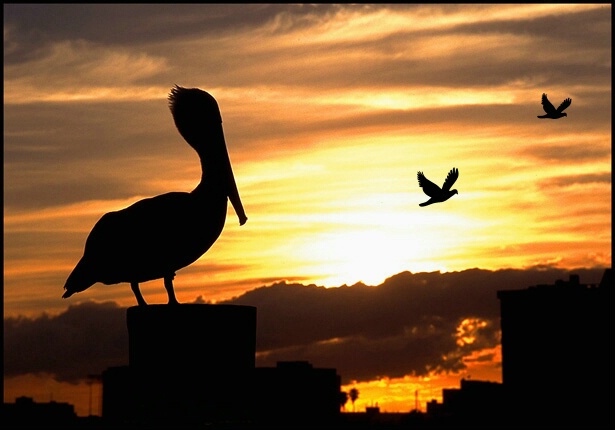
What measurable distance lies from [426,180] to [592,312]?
134516 millimetres

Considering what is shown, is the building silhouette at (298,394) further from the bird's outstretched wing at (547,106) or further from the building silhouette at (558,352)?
the bird's outstretched wing at (547,106)

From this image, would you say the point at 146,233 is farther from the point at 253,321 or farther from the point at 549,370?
the point at 549,370

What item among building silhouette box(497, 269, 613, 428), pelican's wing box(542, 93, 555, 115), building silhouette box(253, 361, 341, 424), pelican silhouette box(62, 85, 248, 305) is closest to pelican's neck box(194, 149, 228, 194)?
pelican silhouette box(62, 85, 248, 305)

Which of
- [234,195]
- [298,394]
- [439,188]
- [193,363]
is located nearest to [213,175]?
[234,195]

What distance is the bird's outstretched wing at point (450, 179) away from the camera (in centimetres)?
2330

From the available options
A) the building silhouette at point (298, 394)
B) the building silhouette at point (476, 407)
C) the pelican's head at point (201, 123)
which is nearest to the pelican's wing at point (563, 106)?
the pelican's head at point (201, 123)

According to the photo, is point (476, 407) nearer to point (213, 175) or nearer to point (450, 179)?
point (450, 179)

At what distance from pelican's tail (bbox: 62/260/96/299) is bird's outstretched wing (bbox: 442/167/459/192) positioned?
9.34 meters

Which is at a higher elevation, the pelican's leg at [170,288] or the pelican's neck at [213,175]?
the pelican's neck at [213,175]

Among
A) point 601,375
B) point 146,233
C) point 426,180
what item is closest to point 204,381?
point 146,233

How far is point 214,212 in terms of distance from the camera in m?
14.8

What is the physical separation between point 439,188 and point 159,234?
9.70 m

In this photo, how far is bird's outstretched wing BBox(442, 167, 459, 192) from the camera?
76.4ft

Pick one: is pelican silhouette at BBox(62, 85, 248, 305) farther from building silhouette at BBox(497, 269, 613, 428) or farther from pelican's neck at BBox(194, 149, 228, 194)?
building silhouette at BBox(497, 269, 613, 428)
